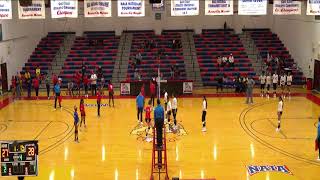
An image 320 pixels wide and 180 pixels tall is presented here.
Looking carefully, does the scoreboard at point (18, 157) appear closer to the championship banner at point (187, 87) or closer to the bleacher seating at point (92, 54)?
the championship banner at point (187, 87)

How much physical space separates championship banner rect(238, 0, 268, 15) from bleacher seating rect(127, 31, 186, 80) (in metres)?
11.8

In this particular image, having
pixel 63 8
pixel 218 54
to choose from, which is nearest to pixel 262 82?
pixel 218 54

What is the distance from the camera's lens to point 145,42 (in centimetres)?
3744

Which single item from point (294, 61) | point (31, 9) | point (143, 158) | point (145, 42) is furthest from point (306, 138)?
point (145, 42)

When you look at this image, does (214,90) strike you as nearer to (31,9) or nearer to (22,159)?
(31,9)

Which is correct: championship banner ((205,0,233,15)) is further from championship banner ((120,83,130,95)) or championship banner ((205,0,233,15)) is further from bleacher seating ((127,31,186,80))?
bleacher seating ((127,31,186,80))

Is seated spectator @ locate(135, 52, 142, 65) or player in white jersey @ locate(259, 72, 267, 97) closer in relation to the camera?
player in white jersey @ locate(259, 72, 267, 97)

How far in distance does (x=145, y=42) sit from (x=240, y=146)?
21.4 metres

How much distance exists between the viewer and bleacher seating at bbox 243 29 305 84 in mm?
33125

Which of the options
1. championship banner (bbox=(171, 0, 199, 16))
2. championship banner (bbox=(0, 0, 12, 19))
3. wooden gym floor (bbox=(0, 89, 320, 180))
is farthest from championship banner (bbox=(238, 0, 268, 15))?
championship banner (bbox=(0, 0, 12, 19))

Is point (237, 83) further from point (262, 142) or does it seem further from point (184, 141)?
→ point (184, 141)

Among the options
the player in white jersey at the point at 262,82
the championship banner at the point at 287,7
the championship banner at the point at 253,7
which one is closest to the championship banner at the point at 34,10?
the championship banner at the point at 253,7

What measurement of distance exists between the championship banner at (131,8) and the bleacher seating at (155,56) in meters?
11.8

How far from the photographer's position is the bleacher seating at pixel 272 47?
33.1 m
